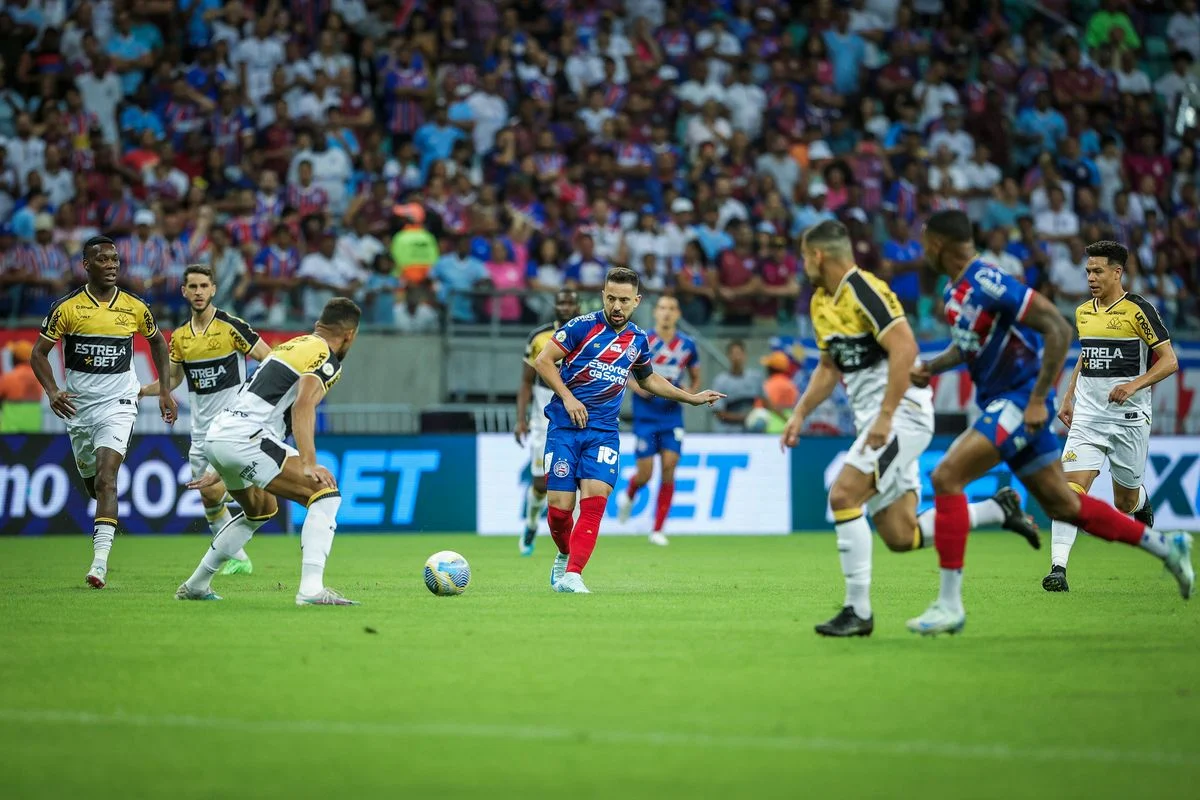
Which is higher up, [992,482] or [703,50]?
[703,50]

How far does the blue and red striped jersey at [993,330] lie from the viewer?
8891mm

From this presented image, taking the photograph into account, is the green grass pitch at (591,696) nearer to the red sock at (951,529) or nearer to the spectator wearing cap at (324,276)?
the red sock at (951,529)

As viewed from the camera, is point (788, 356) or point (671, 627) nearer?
point (671, 627)

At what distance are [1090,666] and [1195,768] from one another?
8.14 feet

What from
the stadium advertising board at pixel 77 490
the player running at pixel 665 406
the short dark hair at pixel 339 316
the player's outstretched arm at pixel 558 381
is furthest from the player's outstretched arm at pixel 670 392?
the stadium advertising board at pixel 77 490

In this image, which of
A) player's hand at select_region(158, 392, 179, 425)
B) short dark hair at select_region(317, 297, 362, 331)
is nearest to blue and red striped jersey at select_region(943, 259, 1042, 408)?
short dark hair at select_region(317, 297, 362, 331)

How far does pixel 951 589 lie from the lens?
29.3 ft

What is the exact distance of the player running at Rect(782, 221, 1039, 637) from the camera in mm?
9000

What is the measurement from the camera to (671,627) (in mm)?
9711

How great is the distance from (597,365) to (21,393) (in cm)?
1186

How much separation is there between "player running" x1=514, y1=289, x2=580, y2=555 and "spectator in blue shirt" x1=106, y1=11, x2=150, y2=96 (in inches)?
455

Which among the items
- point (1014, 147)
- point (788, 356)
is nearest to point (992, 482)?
point (788, 356)

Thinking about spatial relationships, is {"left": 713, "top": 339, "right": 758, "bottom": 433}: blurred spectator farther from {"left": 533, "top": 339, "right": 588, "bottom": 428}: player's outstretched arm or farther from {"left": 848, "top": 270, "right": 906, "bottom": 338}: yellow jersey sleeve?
{"left": 848, "top": 270, "right": 906, "bottom": 338}: yellow jersey sleeve

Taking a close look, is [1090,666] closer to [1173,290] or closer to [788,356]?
[788,356]
